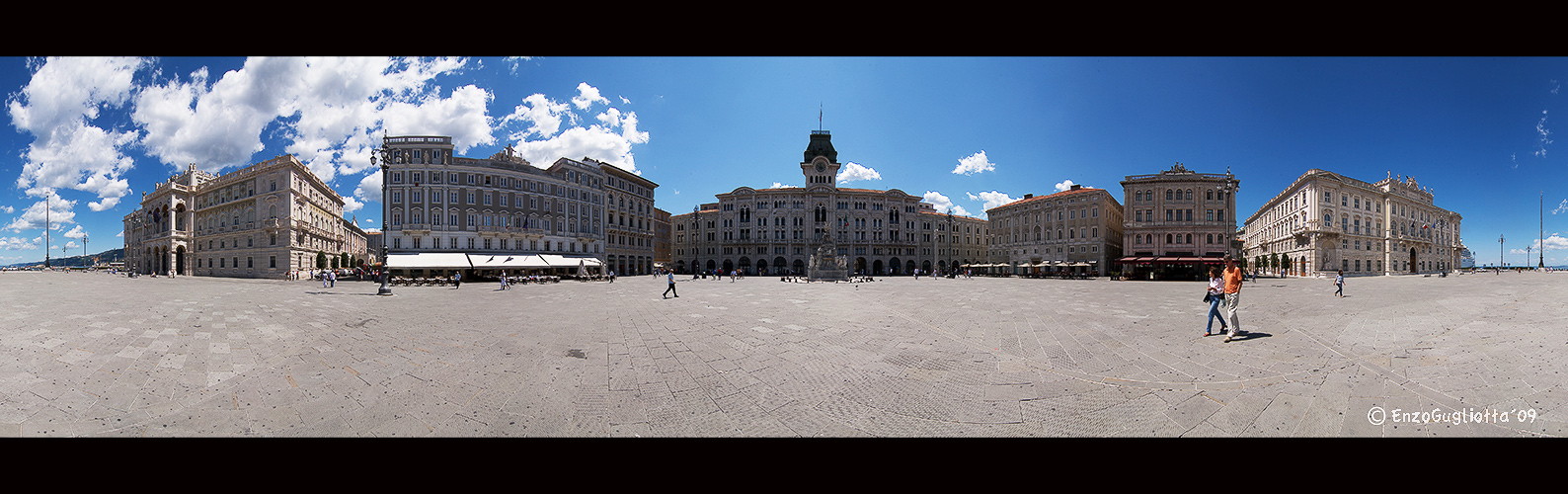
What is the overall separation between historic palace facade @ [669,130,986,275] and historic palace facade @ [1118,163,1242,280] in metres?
23.3

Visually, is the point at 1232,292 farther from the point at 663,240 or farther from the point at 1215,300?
the point at 663,240

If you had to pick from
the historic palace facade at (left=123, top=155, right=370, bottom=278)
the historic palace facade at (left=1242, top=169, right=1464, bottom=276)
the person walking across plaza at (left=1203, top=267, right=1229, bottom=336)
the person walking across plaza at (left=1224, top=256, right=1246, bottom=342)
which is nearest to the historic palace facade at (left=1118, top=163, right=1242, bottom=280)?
the historic palace facade at (left=1242, top=169, right=1464, bottom=276)

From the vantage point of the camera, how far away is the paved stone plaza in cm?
393

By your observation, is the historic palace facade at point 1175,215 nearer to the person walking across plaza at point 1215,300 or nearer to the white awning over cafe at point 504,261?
the person walking across plaza at point 1215,300

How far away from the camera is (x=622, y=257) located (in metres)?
51.6

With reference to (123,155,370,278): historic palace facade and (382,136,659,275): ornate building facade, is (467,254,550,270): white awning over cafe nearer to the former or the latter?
(382,136,659,275): ornate building facade

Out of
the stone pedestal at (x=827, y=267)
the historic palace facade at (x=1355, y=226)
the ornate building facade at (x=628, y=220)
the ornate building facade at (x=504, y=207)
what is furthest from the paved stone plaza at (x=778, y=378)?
the historic palace facade at (x=1355, y=226)

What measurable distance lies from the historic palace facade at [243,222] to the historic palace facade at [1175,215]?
74332 millimetres

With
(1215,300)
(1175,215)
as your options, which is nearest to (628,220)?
(1215,300)

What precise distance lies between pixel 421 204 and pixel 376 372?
3909 centimetres

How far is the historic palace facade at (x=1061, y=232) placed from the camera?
4972 centimetres
